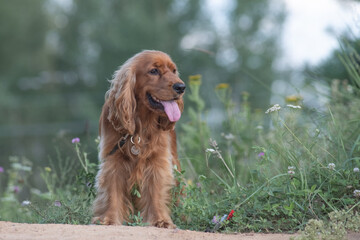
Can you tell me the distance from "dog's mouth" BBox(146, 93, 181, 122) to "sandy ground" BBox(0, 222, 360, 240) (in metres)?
0.99

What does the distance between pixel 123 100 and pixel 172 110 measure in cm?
39

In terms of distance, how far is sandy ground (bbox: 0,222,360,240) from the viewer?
2906mm

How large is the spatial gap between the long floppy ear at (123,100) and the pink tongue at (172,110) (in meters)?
0.26

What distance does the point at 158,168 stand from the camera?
158 inches

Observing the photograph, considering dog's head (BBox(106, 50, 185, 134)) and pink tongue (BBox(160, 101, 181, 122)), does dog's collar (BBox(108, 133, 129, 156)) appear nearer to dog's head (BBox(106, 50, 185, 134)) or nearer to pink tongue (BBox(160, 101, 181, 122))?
dog's head (BBox(106, 50, 185, 134))

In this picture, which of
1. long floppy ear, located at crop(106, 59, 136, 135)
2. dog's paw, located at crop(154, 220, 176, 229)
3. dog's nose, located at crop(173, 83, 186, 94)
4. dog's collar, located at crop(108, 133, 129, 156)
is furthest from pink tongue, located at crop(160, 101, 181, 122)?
dog's paw, located at crop(154, 220, 176, 229)

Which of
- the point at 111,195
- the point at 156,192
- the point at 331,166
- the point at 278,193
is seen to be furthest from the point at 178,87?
the point at 331,166

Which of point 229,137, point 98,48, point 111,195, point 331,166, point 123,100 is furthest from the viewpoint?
point 98,48

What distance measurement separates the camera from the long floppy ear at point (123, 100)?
3982 mm

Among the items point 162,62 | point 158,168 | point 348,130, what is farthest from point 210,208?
point 348,130

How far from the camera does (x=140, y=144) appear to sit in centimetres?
397

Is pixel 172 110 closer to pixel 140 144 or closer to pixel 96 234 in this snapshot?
pixel 140 144

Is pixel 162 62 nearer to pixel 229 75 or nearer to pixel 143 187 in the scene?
pixel 143 187

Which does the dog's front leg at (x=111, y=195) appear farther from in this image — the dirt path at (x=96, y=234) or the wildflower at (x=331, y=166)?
the wildflower at (x=331, y=166)
